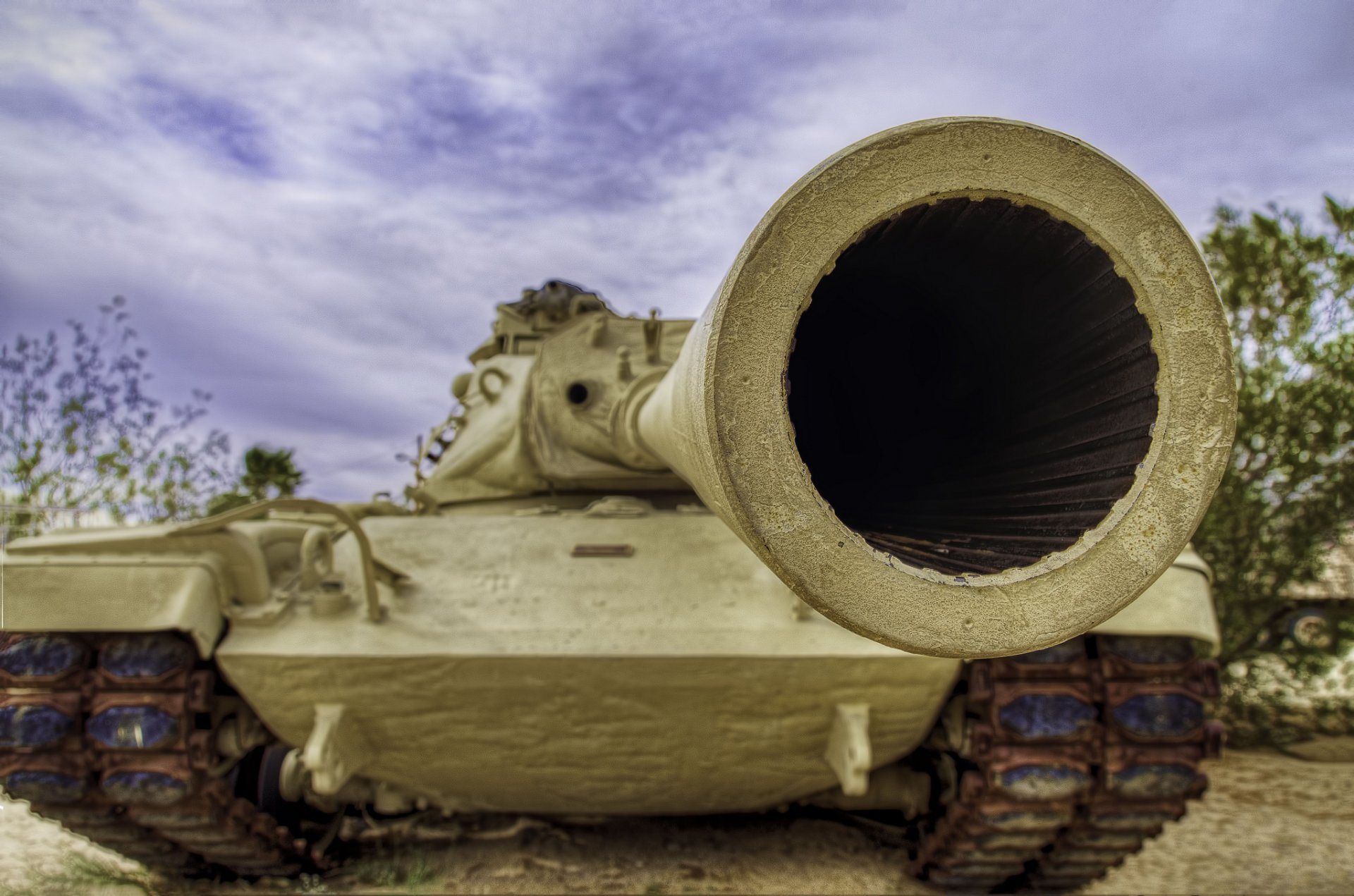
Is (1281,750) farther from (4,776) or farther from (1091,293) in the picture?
(4,776)

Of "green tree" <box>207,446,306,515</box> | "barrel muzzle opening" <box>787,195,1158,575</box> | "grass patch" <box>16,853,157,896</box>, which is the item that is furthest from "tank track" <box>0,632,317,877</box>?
"green tree" <box>207,446,306,515</box>

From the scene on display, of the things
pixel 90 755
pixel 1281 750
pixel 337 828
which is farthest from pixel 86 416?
pixel 1281 750

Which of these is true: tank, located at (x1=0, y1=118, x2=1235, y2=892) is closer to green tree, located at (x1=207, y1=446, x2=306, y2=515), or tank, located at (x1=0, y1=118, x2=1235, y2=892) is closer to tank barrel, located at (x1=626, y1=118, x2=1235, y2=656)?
tank barrel, located at (x1=626, y1=118, x2=1235, y2=656)

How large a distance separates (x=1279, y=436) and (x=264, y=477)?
12.7 m

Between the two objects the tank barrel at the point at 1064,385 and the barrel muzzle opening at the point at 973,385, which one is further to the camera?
the barrel muzzle opening at the point at 973,385

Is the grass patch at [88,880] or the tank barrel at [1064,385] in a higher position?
the tank barrel at [1064,385]

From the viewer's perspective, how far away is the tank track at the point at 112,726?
3094mm

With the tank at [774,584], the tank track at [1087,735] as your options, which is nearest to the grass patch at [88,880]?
the tank at [774,584]

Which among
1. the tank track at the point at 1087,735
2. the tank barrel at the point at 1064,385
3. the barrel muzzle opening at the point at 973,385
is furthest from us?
the tank track at the point at 1087,735

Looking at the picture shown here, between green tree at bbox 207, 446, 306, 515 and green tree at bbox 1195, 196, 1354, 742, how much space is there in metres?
11.6

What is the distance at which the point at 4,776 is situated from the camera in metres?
3.18

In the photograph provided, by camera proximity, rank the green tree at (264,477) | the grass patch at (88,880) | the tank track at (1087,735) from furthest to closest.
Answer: the green tree at (264,477) < the grass patch at (88,880) < the tank track at (1087,735)

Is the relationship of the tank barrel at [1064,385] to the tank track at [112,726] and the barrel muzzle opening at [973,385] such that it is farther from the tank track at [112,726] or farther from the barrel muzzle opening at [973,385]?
the tank track at [112,726]

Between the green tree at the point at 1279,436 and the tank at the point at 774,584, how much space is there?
4.53 m
